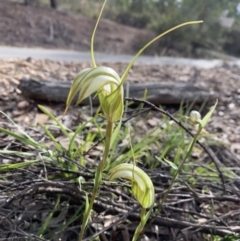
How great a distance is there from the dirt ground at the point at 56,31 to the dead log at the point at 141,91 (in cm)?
728

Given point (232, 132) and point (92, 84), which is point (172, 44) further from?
point (92, 84)

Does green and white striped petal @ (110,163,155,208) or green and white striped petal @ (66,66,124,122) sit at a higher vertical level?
green and white striped petal @ (66,66,124,122)

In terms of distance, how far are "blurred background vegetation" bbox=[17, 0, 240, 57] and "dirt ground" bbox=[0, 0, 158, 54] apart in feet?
4.75

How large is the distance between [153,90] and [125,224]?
1868 millimetres

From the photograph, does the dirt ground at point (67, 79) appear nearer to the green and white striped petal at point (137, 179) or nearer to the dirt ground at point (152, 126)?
the dirt ground at point (152, 126)

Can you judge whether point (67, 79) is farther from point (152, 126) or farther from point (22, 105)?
point (152, 126)

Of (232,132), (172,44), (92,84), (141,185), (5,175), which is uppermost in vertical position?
(92,84)

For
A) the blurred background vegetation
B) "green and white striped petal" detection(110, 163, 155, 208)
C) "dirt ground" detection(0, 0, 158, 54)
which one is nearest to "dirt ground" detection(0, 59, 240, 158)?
"green and white striped petal" detection(110, 163, 155, 208)

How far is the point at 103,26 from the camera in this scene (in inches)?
626

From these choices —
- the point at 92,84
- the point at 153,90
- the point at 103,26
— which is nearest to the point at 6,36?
the point at 103,26

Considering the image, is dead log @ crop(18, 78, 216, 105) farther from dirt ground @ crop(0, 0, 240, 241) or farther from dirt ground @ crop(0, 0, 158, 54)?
dirt ground @ crop(0, 0, 158, 54)

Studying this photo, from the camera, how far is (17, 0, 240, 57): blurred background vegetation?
17.0 m

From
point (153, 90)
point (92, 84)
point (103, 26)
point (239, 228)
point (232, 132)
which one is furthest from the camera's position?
point (103, 26)

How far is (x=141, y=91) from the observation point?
10.1 ft
